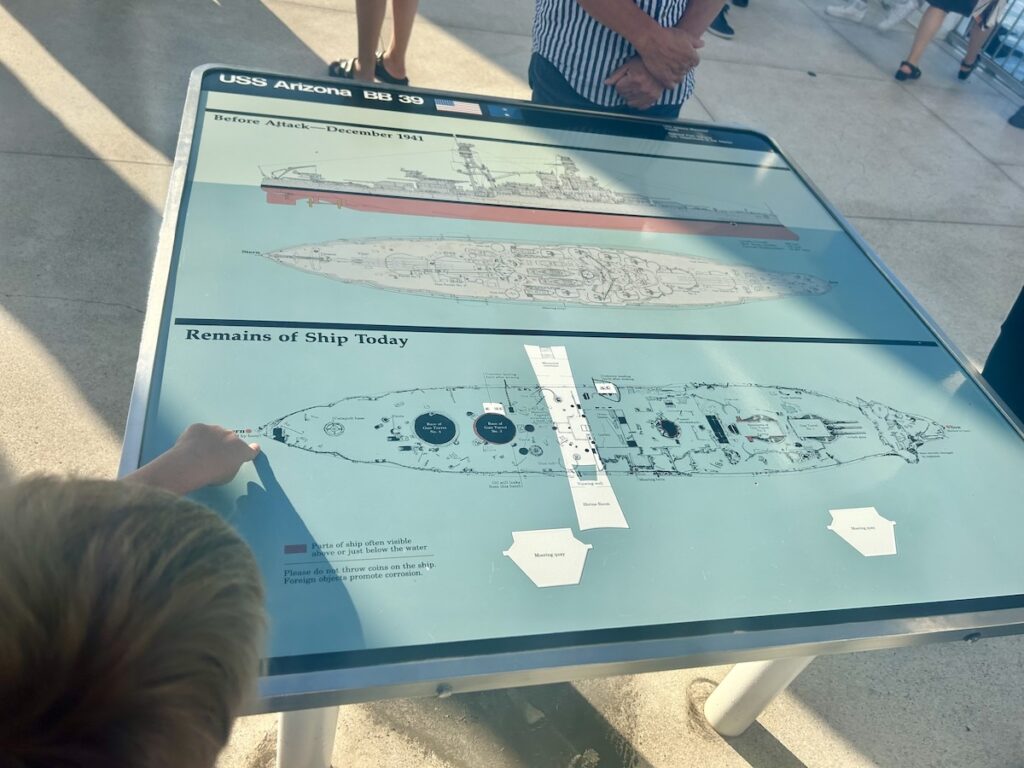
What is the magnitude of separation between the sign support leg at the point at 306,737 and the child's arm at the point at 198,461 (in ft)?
1.73

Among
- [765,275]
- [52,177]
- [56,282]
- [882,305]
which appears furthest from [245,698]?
[52,177]

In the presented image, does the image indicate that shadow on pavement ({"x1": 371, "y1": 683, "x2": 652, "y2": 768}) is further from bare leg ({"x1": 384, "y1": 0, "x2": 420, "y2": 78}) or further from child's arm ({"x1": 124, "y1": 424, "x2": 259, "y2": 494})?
bare leg ({"x1": 384, "y1": 0, "x2": 420, "y2": 78})

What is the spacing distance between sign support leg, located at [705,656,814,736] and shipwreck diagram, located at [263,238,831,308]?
81 cm

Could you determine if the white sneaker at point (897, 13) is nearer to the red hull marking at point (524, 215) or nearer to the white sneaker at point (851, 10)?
the white sneaker at point (851, 10)

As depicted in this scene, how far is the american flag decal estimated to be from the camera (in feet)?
6.50

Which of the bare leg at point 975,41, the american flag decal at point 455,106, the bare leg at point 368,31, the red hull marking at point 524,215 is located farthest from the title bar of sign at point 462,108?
the bare leg at point 975,41

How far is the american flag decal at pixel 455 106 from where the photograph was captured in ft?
6.50

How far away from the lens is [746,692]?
5.70 ft

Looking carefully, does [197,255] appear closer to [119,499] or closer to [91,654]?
[119,499]

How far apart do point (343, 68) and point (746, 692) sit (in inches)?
127

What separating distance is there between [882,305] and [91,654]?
174cm

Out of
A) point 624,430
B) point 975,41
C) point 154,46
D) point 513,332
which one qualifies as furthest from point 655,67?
point 975,41

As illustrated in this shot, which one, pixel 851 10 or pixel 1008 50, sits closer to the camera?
pixel 1008 50

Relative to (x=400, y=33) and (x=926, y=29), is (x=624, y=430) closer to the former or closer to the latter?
(x=400, y=33)
